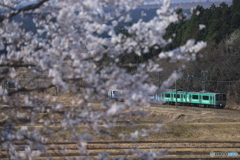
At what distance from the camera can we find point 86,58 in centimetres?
377

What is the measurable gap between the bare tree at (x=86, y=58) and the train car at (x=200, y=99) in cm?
2283

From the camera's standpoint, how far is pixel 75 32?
3.97m

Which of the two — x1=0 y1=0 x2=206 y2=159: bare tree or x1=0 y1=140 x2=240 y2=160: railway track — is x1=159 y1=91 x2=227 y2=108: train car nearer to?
x1=0 y1=140 x2=240 y2=160: railway track

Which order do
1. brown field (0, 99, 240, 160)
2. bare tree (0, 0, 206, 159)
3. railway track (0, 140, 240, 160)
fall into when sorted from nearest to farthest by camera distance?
1. bare tree (0, 0, 206, 159)
2. railway track (0, 140, 240, 160)
3. brown field (0, 99, 240, 160)

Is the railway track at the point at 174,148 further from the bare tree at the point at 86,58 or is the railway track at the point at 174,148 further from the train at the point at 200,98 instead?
the train at the point at 200,98

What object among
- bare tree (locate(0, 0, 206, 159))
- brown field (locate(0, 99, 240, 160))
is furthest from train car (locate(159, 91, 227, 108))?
bare tree (locate(0, 0, 206, 159))

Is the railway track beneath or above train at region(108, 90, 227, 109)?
beneath

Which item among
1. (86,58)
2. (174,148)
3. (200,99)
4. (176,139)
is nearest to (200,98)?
(200,99)

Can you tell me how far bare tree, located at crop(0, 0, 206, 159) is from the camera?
3.56m

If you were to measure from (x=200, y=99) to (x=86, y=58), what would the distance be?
83.1ft

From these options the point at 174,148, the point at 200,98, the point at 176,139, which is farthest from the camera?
the point at 200,98

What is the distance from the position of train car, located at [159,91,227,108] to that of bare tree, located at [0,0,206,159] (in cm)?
2283

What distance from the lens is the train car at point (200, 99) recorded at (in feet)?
87.9

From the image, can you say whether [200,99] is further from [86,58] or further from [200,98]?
[86,58]
